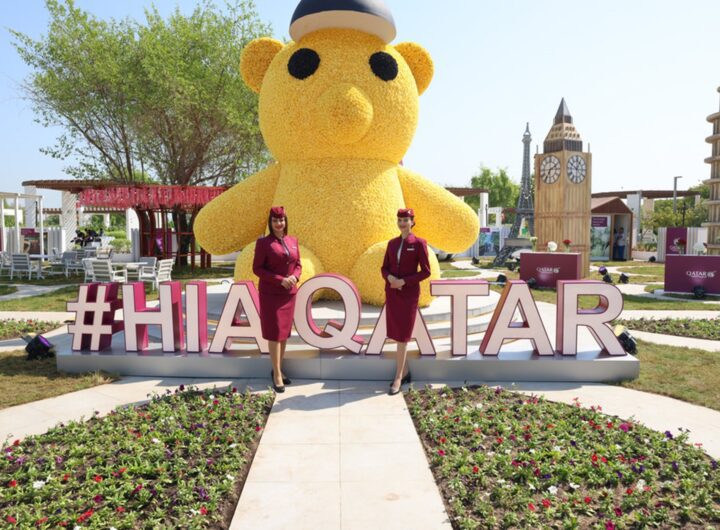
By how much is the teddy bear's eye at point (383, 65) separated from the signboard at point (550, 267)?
355 inches

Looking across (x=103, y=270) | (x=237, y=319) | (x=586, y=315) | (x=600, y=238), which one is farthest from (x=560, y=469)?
(x=600, y=238)

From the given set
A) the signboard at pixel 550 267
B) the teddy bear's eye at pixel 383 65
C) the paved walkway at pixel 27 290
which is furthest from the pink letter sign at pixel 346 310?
the paved walkway at pixel 27 290

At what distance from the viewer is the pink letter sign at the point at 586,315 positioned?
5.62 meters

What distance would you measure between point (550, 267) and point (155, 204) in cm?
1227

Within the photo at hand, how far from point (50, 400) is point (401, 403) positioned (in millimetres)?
3537

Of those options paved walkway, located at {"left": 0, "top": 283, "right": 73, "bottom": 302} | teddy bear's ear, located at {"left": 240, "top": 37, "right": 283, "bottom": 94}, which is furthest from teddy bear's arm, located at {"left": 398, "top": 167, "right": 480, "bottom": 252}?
paved walkway, located at {"left": 0, "top": 283, "right": 73, "bottom": 302}

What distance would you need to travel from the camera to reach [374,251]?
21.9ft

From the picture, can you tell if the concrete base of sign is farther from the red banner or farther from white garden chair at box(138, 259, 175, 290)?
the red banner

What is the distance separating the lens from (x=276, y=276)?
4984 mm

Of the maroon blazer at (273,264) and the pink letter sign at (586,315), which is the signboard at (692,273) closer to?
the pink letter sign at (586,315)

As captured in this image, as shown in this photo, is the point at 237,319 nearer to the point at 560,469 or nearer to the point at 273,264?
the point at 273,264

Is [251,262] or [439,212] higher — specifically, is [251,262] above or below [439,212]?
below

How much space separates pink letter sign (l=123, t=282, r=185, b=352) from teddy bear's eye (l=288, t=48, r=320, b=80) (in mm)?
3145

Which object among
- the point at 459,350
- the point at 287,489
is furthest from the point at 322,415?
the point at 459,350
